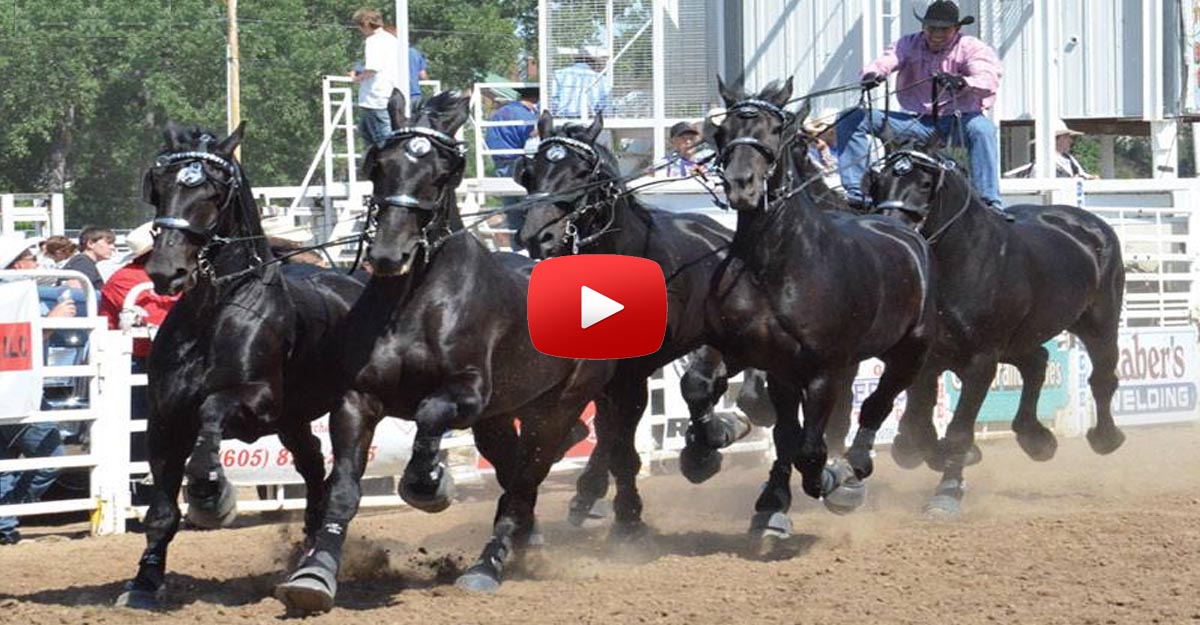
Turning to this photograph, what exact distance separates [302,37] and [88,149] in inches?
262

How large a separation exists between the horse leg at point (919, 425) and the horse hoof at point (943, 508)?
32 centimetres

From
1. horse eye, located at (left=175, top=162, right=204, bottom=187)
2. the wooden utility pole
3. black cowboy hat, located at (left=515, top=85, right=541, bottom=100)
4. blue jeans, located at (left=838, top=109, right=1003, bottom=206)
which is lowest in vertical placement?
horse eye, located at (left=175, top=162, right=204, bottom=187)

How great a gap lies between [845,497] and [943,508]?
1.56 m

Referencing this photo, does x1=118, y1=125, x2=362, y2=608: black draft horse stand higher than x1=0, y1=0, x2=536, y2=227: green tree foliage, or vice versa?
x1=0, y1=0, x2=536, y2=227: green tree foliage

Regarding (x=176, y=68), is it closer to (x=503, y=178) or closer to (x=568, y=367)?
(x=503, y=178)

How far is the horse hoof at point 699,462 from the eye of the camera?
32.9 ft

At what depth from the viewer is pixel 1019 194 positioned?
59.0 feet

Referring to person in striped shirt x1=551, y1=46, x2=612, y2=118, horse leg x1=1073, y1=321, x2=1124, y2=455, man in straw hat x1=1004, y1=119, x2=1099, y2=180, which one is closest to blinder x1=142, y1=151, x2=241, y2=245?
horse leg x1=1073, y1=321, x2=1124, y2=455

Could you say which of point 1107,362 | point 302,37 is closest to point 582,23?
point 1107,362

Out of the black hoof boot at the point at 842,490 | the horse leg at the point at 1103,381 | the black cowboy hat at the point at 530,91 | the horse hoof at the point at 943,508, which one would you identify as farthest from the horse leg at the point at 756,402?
the black cowboy hat at the point at 530,91

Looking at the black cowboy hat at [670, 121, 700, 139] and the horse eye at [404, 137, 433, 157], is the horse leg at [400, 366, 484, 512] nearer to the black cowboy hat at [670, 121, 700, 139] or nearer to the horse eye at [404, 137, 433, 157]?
the horse eye at [404, 137, 433, 157]

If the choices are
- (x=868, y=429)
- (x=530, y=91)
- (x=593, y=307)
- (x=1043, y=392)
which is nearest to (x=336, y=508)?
(x=593, y=307)

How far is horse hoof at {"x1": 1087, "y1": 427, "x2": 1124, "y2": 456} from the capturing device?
12.8m

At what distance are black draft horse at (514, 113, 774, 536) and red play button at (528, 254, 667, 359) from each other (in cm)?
30
